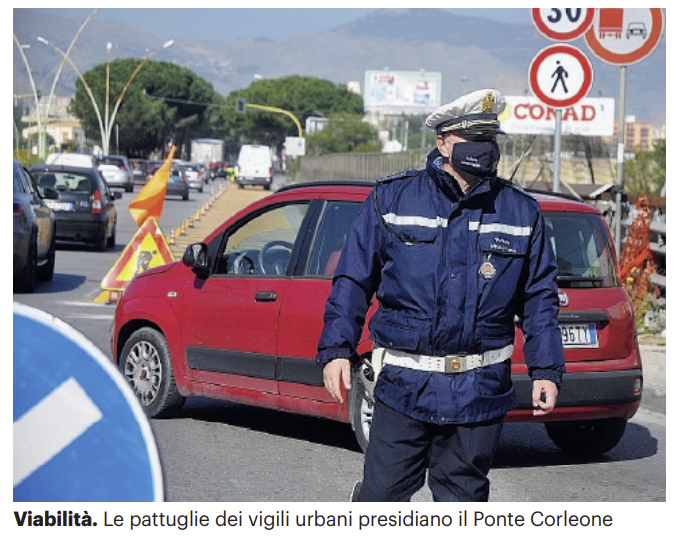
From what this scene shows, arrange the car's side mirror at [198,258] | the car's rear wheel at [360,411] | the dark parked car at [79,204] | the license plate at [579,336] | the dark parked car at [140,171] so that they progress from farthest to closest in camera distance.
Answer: the dark parked car at [140,171] < the dark parked car at [79,204] < the car's side mirror at [198,258] < the license plate at [579,336] < the car's rear wheel at [360,411]

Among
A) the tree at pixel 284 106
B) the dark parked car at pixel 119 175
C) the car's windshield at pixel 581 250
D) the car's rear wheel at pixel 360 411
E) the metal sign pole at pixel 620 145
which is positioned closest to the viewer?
the car's rear wheel at pixel 360 411

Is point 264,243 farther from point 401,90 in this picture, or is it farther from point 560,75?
point 401,90

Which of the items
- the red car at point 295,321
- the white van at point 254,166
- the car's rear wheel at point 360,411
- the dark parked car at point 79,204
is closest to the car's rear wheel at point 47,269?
the dark parked car at point 79,204

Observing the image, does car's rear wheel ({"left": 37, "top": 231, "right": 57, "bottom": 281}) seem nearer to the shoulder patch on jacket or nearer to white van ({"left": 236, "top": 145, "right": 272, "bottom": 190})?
the shoulder patch on jacket

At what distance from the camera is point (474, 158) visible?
433 centimetres

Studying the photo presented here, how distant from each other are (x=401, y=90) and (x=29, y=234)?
117058mm

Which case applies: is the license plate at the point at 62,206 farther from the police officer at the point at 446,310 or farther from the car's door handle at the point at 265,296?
the police officer at the point at 446,310

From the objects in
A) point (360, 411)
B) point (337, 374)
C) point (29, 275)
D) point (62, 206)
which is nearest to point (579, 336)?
point (360, 411)

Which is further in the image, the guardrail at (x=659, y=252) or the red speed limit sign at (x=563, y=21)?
the guardrail at (x=659, y=252)

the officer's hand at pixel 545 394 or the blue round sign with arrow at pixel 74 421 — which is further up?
the blue round sign with arrow at pixel 74 421

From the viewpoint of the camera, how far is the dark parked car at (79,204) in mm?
25453

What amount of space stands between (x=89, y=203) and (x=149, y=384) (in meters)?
17.1

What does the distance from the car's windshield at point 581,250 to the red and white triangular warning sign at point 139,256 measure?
860cm
